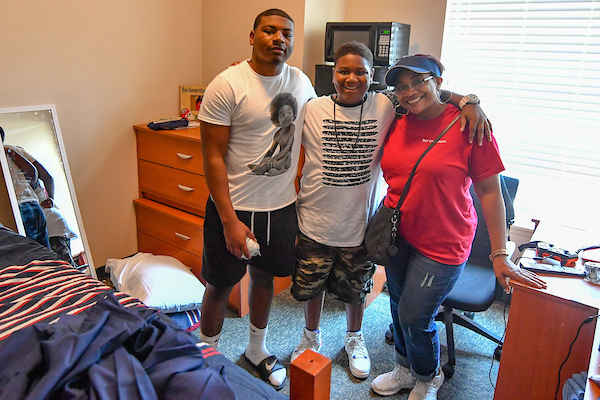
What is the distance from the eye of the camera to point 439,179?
4.98 feet

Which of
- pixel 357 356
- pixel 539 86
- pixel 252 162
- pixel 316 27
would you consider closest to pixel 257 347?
pixel 357 356

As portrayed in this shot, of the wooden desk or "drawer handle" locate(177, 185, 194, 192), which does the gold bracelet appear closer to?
the wooden desk

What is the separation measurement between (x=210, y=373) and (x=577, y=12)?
100 inches

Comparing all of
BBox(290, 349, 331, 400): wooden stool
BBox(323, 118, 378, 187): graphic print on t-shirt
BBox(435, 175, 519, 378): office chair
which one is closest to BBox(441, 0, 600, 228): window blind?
BBox(435, 175, 519, 378): office chair

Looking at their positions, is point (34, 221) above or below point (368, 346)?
above

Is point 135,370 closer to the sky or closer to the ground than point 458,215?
closer to the ground

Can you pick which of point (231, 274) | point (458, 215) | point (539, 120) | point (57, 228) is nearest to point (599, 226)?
point (539, 120)

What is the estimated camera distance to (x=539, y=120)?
257 cm

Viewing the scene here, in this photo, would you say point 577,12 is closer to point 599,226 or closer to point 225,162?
point 599,226

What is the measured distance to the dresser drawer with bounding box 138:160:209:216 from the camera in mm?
2592

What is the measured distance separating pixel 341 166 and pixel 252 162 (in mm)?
335

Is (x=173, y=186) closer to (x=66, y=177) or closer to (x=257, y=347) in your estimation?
(x=66, y=177)

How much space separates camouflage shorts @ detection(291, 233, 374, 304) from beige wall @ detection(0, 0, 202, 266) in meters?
1.50

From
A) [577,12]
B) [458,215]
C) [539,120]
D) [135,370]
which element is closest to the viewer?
[135,370]
